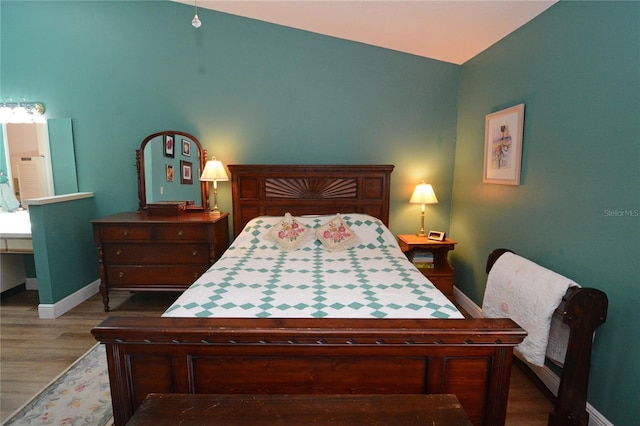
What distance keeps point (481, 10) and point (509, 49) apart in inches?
16.7

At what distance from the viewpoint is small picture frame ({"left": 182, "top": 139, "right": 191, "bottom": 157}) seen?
11.2 feet

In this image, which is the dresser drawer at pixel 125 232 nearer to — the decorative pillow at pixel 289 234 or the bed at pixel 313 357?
the decorative pillow at pixel 289 234

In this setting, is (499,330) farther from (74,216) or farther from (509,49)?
(74,216)

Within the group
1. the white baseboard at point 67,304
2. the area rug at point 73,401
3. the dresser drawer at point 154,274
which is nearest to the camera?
the area rug at point 73,401

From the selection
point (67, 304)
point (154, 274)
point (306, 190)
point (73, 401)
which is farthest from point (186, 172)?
point (73, 401)

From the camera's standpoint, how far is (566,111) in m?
1.96

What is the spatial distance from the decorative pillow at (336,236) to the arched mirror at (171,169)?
140cm

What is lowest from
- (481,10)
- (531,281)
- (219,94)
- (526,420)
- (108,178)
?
(526,420)

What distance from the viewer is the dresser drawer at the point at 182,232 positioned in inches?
119

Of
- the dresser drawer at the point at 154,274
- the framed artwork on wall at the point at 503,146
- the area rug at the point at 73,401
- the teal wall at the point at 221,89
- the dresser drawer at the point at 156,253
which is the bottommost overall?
the area rug at the point at 73,401

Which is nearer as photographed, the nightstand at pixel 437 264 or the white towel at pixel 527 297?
the white towel at pixel 527 297

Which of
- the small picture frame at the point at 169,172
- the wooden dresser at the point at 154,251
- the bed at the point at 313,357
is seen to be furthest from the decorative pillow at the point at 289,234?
the bed at the point at 313,357

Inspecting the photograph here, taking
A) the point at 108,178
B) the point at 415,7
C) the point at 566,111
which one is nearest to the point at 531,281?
the point at 566,111

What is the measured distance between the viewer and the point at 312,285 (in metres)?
1.97
